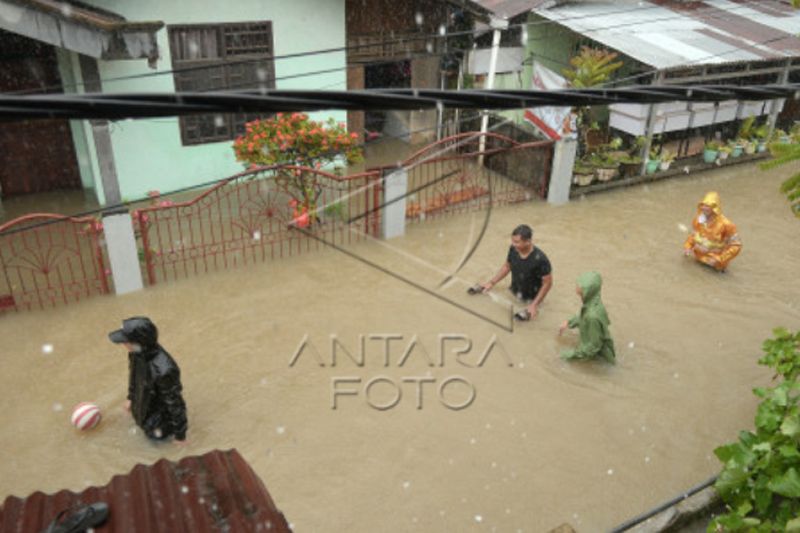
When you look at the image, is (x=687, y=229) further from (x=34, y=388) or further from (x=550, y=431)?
(x=34, y=388)

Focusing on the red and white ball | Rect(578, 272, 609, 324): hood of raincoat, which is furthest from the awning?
Rect(578, 272, 609, 324): hood of raincoat

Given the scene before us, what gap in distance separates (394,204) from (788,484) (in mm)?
7410

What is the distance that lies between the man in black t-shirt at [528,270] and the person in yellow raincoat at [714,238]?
120 inches

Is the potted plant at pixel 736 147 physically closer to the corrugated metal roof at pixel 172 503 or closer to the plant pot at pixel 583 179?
the plant pot at pixel 583 179

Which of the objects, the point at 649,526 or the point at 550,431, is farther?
the point at 550,431

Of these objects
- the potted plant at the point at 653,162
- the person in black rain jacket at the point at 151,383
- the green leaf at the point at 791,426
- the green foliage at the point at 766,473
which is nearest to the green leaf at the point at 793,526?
the green foliage at the point at 766,473

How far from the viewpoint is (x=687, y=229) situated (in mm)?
11914

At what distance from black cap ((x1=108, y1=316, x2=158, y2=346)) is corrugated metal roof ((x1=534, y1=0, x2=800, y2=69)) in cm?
981

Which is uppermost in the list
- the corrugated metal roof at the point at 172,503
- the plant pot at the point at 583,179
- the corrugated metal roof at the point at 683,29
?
the corrugated metal roof at the point at 683,29

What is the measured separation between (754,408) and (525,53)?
9.34m

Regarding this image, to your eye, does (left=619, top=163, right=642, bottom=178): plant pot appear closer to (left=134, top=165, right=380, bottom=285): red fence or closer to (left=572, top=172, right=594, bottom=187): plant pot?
(left=572, top=172, right=594, bottom=187): plant pot

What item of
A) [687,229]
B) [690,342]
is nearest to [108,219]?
[690,342]

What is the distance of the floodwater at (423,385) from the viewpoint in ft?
20.9

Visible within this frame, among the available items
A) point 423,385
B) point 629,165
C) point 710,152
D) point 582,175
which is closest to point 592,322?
point 423,385
